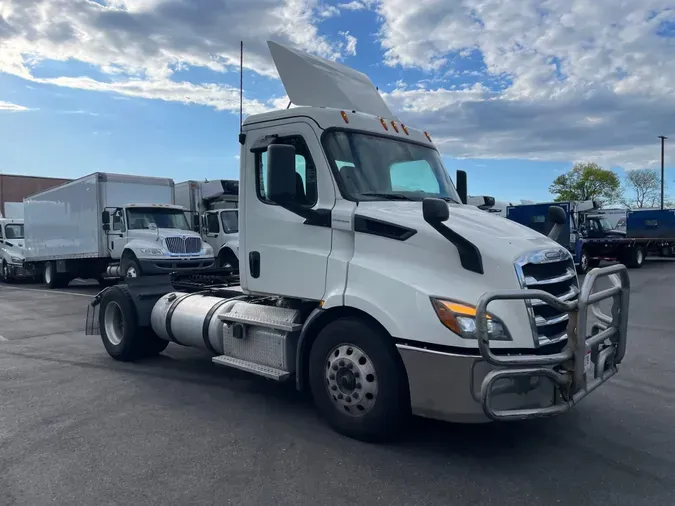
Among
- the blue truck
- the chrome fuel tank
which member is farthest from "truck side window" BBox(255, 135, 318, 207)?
the blue truck

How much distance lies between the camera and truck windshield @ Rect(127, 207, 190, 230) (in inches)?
629

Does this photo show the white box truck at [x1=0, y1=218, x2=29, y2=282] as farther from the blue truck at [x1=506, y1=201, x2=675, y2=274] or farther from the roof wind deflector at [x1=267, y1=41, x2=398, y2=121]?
the blue truck at [x1=506, y1=201, x2=675, y2=274]

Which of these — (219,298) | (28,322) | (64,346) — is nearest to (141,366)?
(219,298)

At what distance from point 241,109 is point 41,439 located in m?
4.54

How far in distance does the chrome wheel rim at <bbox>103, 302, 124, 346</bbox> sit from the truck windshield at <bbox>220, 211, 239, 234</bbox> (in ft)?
34.4

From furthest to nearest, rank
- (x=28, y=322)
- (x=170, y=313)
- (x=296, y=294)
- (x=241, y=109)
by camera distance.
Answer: (x=28, y=322) < (x=241, y=109) < (x=170, y=313) < (x=296, y=294)

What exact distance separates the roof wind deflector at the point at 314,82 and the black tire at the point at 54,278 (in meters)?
16.3

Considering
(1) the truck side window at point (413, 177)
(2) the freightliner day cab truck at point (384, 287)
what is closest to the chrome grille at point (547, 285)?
(2) the freightliner day cab truck at point (384, 287)

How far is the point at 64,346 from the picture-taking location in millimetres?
8406

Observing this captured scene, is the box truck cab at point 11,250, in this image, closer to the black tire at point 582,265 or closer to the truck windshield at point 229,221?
the truck windshield at point 229,221

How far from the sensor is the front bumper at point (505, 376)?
141 inches

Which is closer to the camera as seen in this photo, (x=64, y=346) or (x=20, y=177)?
(x=64, y=346)

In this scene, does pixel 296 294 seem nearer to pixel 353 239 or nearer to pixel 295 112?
pixel 353 239

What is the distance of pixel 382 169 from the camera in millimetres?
5012
